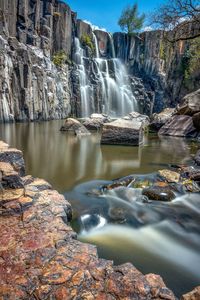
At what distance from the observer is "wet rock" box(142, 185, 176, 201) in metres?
4.35

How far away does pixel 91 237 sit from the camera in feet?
10.3

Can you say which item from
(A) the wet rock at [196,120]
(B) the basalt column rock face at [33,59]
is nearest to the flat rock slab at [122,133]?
(A) the wet rock at [196,120]

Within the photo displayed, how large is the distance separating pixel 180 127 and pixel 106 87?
17.0 metres

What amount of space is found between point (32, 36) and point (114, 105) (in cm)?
1190

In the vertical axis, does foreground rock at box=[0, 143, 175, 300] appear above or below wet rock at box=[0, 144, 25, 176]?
below

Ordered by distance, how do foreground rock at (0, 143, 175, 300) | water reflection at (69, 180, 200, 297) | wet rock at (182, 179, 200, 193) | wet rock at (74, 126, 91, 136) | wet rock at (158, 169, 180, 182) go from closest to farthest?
foreground rock at (0, 143, 175, 300) → water reflection at (69, 180, 200, 297) → wet rock at (182, 179, 200, 193) → wet rock at (158, 169, 180, 182) → wet rock at (74, 126, 91, 136)

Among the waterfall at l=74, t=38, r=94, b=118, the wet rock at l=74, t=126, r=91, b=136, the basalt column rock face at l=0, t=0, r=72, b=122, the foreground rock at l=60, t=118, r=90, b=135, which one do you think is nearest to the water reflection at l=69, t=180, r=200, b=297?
the wet rock at l=74, t=126, r=91, b=136

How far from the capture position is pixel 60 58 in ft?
87.5

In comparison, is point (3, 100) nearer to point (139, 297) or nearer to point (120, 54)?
point (139, 297)

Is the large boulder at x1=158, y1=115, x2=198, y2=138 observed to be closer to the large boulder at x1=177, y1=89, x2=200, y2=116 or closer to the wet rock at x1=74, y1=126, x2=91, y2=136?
the large boulder at x1=177, y1=89, x2=200, y2=116

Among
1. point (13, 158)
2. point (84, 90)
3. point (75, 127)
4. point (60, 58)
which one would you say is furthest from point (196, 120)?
point (60, 58)

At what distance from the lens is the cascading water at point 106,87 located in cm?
2795

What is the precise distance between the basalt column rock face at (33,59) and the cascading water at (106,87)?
186 cm

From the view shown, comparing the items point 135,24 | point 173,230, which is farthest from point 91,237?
point 135,24
